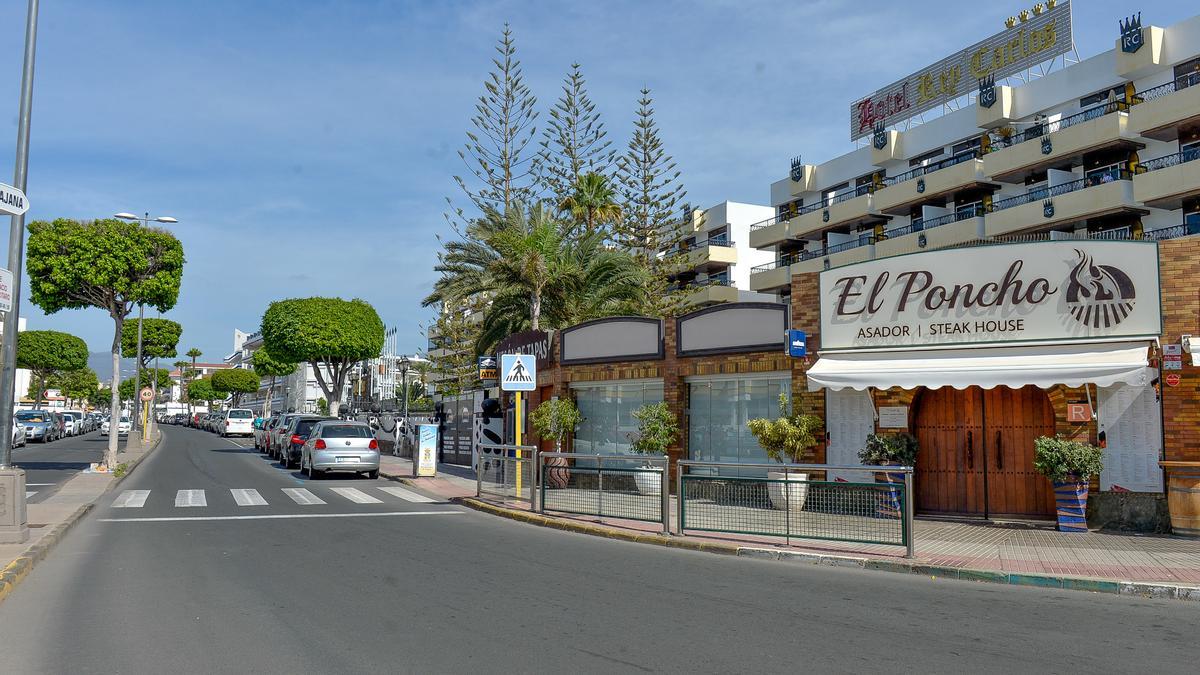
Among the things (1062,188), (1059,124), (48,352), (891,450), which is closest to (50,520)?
(891,450)

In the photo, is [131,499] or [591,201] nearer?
[131,499]

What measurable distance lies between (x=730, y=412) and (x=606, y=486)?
190 inches

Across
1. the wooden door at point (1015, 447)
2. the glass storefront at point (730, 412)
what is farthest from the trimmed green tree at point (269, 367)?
the wooden door at point (1015, 447)

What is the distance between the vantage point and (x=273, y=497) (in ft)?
61.6

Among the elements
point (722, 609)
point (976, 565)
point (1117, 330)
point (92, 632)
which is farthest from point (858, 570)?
point (92, 632)

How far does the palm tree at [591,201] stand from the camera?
125ft

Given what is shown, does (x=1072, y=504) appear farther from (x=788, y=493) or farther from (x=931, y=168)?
(x=931, y=168)

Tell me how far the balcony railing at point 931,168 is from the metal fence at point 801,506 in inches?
1431

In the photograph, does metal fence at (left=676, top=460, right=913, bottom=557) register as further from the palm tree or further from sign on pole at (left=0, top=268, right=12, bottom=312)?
the palm tree

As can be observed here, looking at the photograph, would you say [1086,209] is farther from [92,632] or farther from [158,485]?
[92,632]

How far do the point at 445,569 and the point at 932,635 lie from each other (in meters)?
5.27

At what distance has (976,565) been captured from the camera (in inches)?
404

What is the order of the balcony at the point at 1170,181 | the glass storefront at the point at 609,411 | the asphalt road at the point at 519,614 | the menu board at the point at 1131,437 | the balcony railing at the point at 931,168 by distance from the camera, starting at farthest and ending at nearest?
the balcony railing at the point at 931,168
the balcony at the point at 1170,181
the glass storefront at the point at 609,411
the menu board at the point at 1131,437
the asphalt road at the point at 519,614

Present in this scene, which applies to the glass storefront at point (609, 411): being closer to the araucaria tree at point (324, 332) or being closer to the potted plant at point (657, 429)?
the potted plant at point (657, 429)
